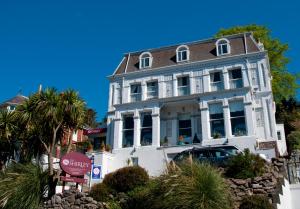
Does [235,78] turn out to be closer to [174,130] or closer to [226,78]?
[226,78]

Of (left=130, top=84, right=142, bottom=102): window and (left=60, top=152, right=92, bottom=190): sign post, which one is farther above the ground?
(left=130, top=84, right=142, bottom=102): window

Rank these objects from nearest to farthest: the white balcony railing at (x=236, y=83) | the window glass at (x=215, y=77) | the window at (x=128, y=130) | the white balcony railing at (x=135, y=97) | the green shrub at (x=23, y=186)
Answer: the green shrub at (x=23, y=186) < the white balcony railing at (x=236, y=83) < the window at (x=128, y=130) < the window glass at (x=215, y=77) < the white balcony railing at (x=135, y=97)

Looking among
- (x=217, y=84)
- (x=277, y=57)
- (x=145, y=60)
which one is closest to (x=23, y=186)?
(x=217, y=84)

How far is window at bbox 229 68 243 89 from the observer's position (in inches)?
1137

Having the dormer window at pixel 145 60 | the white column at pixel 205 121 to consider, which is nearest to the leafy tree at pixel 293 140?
the white column at pixel 205 121

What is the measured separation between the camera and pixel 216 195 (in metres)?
11.1

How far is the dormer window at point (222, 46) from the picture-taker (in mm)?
30719

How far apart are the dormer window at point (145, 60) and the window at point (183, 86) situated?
157 inches

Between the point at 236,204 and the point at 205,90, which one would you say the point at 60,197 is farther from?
the point at 205,90

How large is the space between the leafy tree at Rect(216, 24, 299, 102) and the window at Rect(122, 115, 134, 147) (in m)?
17.3

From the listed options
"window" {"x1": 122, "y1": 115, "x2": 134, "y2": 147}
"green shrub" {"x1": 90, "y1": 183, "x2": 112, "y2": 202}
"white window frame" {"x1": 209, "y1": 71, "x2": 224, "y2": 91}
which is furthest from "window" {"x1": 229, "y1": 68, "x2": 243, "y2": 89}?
"green shrub" {"x1": 90, "y1": 183, "x2": 112, "y2": 202}

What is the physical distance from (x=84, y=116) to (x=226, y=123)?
1134cm

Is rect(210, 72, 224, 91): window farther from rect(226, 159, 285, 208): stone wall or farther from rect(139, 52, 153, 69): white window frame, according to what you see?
rect(226, 159, 285, 208): stone wall

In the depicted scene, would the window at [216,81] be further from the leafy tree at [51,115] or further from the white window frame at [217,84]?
the leafy tree at [51,115]
